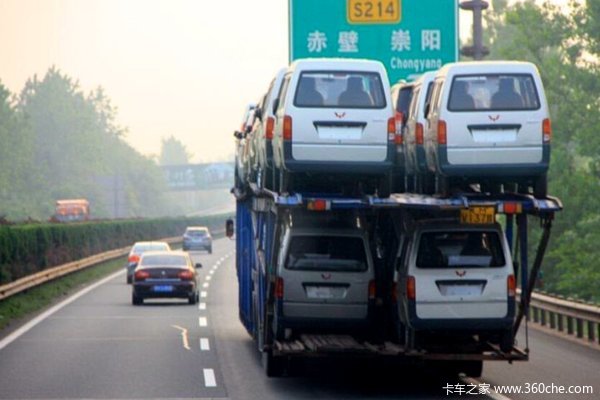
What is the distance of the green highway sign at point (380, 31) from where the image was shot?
2611 cm

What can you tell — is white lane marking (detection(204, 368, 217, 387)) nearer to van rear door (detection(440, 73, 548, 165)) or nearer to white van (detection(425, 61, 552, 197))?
white van (detection(425, 61, 552, 197))

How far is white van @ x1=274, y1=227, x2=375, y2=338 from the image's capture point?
673 inches

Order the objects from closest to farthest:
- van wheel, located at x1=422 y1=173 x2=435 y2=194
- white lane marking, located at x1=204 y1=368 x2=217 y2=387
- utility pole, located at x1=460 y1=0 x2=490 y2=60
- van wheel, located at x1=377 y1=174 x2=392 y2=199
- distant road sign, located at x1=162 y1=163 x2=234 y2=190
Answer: van wheel, located at x1=377 y1=174 x2=392 y2=199
van wheel, located at x1=422 y1=173 x2=435 y2=194
white lane marking, located at x1=204 y1=368 x2=217 y2=387
utility pole, located at x1=460 y1=0 x2=490 y2=60
distant road sign, located at x1=162 y1=163 x2=234 y2=190

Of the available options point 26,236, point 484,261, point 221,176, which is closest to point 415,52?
point 484,261

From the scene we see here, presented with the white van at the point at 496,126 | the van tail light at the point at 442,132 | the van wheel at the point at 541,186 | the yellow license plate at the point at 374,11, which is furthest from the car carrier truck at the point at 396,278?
the yellow license plate at the point at 374,11

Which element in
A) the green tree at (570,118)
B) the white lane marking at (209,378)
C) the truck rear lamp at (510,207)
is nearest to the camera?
the truck rear lamp at (510,207)

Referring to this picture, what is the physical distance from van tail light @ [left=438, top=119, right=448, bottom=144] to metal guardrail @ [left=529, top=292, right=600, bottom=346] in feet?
24.2

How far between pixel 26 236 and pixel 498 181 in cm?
2635

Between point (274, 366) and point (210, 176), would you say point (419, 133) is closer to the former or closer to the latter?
point (274, 366)

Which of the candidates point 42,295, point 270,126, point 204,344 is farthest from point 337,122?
point 42,295

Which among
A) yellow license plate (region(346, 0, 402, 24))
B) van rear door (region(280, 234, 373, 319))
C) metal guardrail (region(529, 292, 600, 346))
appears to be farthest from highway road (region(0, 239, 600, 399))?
yellow license plate (region(346, 0, 402, 24))

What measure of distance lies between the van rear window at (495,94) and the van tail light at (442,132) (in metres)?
0.20

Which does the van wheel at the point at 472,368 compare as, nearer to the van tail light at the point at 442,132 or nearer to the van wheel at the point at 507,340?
the van wheel at the point at 507,340

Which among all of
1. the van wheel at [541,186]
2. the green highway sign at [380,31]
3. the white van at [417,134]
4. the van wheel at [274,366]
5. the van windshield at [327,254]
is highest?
the green highway sign at [380,31]
